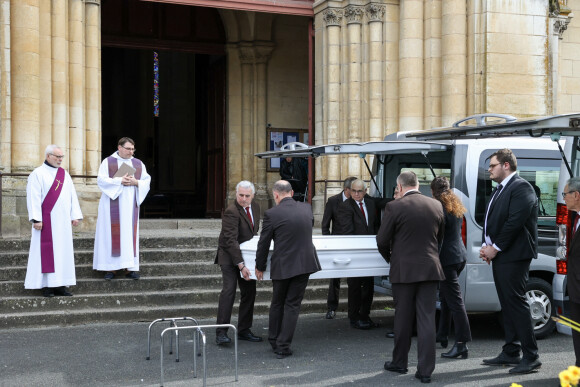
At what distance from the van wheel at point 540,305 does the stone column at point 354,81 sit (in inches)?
224

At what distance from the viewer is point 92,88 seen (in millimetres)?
12367

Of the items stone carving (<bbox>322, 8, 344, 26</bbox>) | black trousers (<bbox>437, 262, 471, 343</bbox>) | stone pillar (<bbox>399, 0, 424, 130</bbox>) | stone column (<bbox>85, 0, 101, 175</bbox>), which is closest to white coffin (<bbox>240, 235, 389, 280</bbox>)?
black trousers (<bbox>437, 262, 471, 343</bbox>)

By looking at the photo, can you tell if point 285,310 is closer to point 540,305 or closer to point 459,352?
point 459,352

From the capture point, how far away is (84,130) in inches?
483

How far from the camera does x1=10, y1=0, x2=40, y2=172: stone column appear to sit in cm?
1127

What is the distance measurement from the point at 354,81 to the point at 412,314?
24.8 feet

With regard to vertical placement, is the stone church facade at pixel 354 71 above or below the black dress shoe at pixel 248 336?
above

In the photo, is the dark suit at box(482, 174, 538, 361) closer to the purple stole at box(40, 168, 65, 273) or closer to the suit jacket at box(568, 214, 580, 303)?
the suit jacket at box(568, 214, 580, 303)

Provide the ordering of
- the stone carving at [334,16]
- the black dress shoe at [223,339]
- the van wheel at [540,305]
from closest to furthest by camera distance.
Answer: the black dress shoe at [223,339] → the van wheel at [540,305] → the stone carving at [334,16]

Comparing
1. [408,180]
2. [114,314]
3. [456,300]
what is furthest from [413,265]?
[114,314]

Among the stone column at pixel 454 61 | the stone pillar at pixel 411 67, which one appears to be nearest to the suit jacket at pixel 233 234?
the stone pillar at pixel 411 67

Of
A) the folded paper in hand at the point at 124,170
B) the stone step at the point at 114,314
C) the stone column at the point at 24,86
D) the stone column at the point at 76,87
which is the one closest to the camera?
the stone step at the point at 114,314

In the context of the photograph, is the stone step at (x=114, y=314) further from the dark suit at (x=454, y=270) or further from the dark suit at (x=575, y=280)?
the dark suit at (x=575, y=280)

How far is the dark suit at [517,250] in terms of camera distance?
6.94 meters
